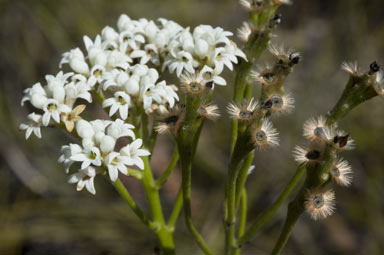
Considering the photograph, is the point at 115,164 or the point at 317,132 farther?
the point at 115,164

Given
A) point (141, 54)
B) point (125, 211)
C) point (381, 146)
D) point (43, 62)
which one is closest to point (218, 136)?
point (125, 211)

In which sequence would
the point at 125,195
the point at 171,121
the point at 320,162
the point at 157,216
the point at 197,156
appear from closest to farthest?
the point at 320,162, the point at 171,121, the point at 125,195, the point at 157,216, the point at 197,156

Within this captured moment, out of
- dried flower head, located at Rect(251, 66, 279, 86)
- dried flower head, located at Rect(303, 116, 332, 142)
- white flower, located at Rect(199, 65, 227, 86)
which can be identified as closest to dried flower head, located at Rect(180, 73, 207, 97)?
white flower, located at Rect(199, 65, 227, 86)

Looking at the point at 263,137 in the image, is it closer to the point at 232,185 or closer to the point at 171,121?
the point at 232,185

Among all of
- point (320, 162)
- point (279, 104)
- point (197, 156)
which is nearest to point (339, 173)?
point (320, 162)

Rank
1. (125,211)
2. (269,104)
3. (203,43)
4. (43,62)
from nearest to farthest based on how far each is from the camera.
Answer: (269,104)
(203,43)
(125,211)
(43,62)

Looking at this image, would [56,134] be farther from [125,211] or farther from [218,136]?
[218,136]

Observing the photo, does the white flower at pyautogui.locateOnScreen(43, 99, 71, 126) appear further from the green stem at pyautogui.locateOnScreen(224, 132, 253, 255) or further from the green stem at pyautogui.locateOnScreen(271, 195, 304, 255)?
the green stem at pyautogui.locateOnScreen(271, 195, 304, 255)

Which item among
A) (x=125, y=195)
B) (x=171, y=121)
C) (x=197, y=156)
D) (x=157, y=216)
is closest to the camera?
(x=171, y=121)
